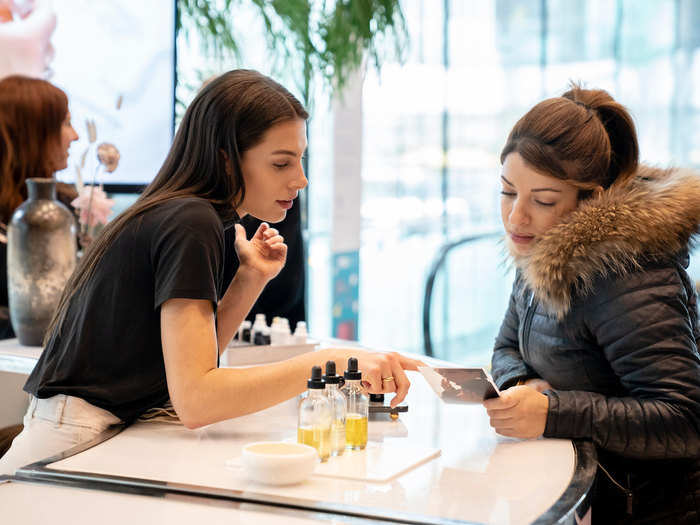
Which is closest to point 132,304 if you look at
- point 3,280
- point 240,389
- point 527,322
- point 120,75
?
point 240,389

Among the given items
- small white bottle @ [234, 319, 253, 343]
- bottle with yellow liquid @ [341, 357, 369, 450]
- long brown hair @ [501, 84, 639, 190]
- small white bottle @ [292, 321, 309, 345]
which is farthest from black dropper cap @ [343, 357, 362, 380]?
small white bottle @ [234, 319, 253, 343]

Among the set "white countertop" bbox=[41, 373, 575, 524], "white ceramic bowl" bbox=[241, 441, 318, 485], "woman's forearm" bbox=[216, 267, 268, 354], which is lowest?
"white countertop" bbox=[41, 373, 575, 524]

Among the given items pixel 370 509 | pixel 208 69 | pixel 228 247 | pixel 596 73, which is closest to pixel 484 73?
pixel 596 73

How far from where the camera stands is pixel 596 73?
607 centimetres

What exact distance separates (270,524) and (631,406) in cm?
79

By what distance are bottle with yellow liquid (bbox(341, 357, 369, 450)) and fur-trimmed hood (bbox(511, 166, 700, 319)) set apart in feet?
1.58

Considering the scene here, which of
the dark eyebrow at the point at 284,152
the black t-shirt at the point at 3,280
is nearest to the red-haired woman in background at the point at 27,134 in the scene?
the black t-shirt at the point at 3,280

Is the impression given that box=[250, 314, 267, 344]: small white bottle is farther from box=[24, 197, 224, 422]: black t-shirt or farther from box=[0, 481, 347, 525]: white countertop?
box=[0, 481, 347, 525]: white countertop

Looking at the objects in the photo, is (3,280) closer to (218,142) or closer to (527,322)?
(218,142)

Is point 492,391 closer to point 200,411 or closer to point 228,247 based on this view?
point 200,411

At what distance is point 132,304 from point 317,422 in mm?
446

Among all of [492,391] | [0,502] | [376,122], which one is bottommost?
[0,502]

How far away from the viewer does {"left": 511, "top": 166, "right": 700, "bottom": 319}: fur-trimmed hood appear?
1.65 metres

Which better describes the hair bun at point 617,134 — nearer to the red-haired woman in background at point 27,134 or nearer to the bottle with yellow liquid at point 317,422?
the bottle with yellow liquid at point 317,422
